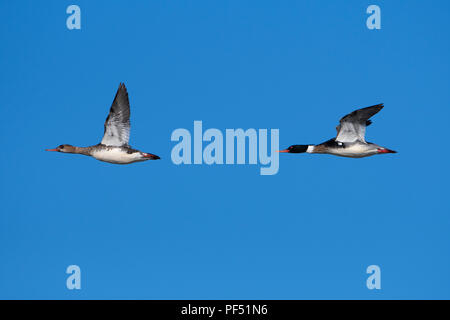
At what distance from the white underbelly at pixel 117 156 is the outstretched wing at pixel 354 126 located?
18.2 feet

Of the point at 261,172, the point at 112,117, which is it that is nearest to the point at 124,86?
the point at 112,117

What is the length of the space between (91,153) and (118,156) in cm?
89

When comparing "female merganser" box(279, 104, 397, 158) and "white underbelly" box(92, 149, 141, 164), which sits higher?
"female merganser" box(279, 104, 397, 158)

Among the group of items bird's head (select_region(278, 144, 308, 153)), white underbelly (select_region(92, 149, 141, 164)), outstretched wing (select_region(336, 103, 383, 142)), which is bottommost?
white underbelly (select_region(92, 149, 141, 164))

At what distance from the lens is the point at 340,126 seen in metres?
20.8

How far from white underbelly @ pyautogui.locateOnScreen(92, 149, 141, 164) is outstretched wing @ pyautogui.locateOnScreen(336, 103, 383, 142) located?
5.54 meters

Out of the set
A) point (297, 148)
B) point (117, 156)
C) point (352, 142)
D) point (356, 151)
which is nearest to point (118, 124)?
point (117, 156)

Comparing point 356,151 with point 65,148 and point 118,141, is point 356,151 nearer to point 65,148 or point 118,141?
point 118,141

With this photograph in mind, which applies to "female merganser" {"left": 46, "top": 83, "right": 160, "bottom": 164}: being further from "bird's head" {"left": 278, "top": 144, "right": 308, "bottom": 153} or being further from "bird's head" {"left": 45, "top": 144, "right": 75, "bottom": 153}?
"bird's head" {"left": 278, "top": 144, "right": 308, "bottom": 153}

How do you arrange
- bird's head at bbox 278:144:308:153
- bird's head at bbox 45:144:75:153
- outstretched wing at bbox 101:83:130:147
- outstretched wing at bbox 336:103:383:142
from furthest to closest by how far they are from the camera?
1. bird's head at bbox 278:144:308:153
2. bird's head at bbox 45:144:75:153
3. outstretched wing at bbox 336:103:383:142
4. outstretched wing at bbox 101:83:130:147

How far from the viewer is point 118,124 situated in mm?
20328

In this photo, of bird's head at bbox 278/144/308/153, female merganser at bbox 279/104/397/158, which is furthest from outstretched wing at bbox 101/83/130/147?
female merganser at bbox 279/104/397/158

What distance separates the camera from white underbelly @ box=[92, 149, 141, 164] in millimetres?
20219
